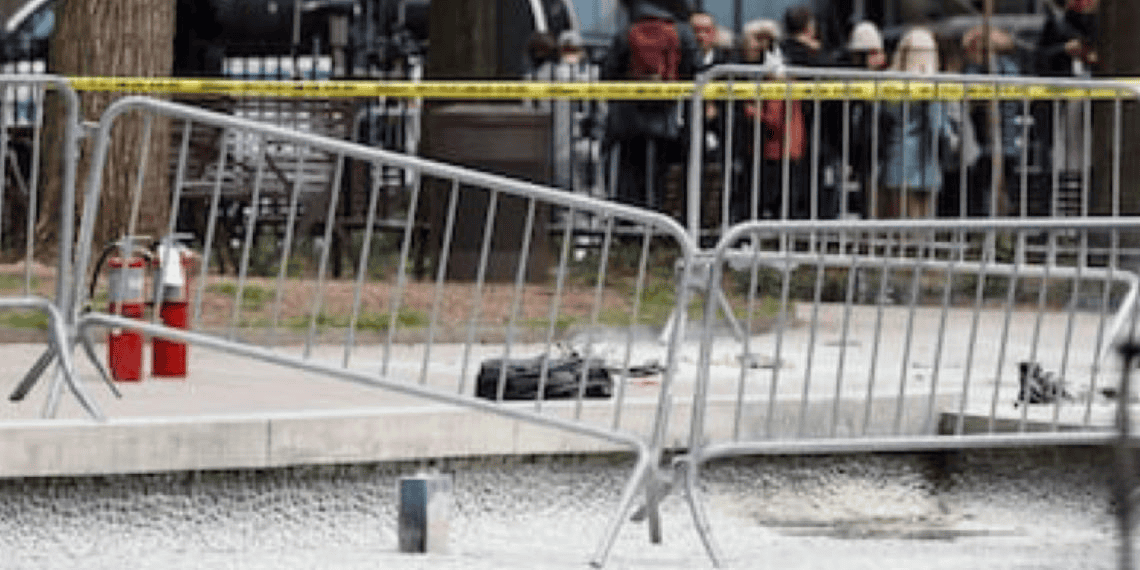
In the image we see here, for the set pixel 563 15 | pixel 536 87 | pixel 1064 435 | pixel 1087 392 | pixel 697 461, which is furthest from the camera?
pixel 563 15

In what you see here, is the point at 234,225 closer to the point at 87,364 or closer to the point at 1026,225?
the point at 87,364

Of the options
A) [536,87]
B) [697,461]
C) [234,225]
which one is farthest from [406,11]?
[697,461]

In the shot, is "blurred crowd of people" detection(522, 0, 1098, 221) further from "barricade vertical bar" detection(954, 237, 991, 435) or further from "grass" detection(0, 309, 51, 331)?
"barricade vertical bar" detection(954, 237, 991, 435)

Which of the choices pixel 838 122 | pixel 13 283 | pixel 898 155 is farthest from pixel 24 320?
pixel 838 122

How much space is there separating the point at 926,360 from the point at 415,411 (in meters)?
3.03

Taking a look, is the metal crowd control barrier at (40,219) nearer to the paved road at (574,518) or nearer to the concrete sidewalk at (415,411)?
the concrete sidewalk at (415,411)

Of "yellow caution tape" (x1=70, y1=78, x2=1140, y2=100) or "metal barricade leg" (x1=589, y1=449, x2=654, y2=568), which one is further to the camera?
"yellow caution tape" (x1=70, y1=78, x2=1140, y2=100)

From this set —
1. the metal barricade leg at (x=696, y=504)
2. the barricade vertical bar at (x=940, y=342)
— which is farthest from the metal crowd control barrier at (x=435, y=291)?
the barricade vertical bar at (x=940, y=342)

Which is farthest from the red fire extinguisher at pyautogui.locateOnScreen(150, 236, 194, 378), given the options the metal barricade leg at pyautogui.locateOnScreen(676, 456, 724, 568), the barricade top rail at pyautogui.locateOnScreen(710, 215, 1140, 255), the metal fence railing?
the metal barricade leg at pyautogui.locateOnScreen(676, 456, 724, 568)

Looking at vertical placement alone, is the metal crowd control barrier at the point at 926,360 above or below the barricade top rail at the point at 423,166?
below

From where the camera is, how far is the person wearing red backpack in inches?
790

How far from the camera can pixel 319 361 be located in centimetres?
836

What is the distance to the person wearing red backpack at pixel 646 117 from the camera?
20062 mm

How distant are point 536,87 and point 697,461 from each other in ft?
24.4
